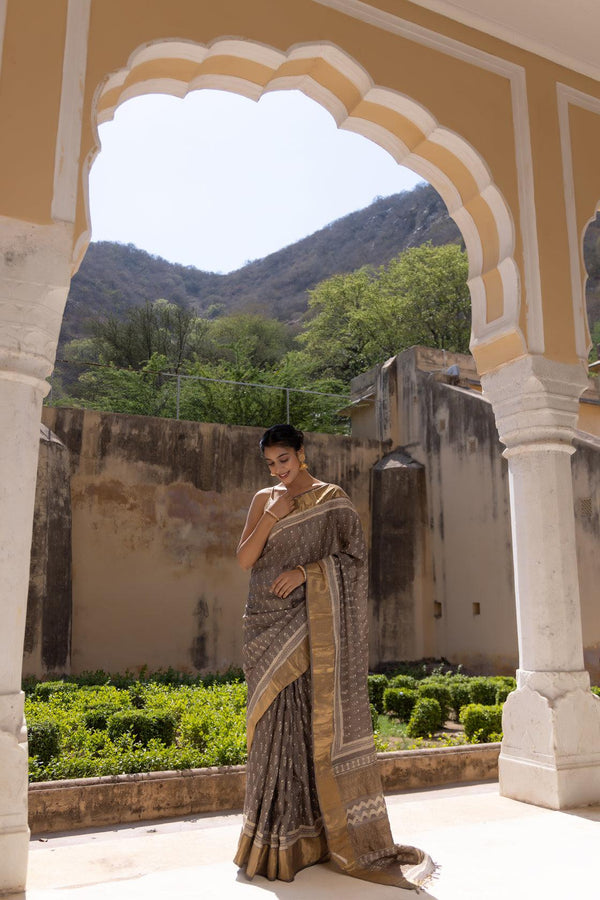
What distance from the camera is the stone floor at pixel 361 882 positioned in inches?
115

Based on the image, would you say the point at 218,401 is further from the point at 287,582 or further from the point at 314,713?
the point at 314,713

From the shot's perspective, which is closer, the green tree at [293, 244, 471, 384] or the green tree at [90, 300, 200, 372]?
the green tree at [293, 244, 471, 384]

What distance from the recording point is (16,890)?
2852 mm

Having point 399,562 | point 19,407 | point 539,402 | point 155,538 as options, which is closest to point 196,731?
point 19,407

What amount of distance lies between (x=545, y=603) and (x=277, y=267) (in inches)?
2170

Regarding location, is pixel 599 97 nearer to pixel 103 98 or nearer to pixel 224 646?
pixel 103 98

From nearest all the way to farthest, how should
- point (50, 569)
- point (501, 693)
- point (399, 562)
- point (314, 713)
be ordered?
1. point (314, 713)
2. point (501, 693)
3. point (50, 569)
4. point (399, 562)

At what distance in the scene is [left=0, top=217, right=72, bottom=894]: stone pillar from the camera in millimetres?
2992

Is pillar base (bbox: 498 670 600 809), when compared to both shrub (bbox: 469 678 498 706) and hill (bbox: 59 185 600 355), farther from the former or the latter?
hill (bbox: 59 185 600 355)

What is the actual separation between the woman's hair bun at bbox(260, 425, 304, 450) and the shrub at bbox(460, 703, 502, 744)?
4.10 metres

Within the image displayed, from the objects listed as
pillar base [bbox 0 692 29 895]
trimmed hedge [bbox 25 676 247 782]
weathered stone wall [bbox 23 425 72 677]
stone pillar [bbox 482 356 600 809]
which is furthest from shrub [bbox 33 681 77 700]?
pillar base [bbox 0 692 29 895]

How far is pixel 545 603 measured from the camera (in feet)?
15.0

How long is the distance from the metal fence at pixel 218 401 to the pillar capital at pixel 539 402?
11663 mm

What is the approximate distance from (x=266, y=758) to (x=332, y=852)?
442 millimetres
